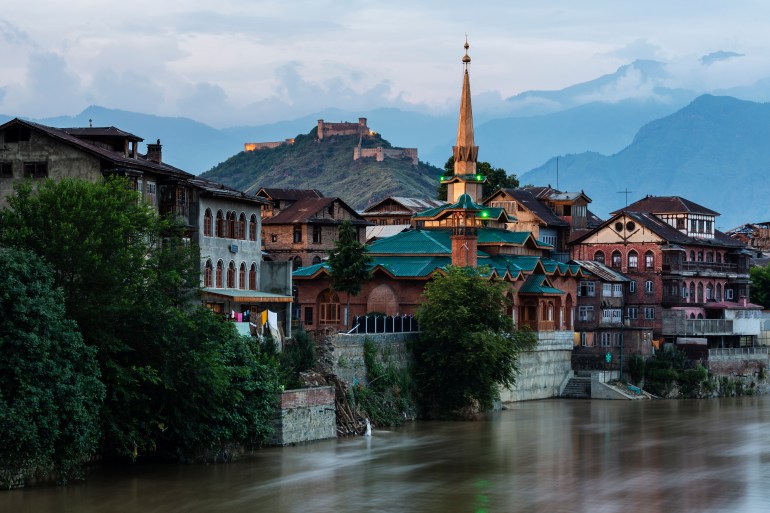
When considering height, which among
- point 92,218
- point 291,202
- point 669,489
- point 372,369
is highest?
point 291,202

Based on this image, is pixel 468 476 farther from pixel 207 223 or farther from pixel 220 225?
pixel 220 225

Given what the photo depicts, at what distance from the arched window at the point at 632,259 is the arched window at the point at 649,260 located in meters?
0.67

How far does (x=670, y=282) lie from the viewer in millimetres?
110062

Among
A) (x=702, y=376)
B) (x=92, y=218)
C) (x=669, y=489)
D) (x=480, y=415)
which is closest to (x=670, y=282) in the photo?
(x=702, y=376)

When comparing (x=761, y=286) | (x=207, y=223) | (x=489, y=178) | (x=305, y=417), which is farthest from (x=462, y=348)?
(x=761, y=286)

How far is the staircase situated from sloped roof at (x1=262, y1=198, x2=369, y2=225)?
89.5 feet

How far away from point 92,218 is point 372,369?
72.9 feet

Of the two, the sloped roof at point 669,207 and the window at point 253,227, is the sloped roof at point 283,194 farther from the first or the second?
the window at point 253,227

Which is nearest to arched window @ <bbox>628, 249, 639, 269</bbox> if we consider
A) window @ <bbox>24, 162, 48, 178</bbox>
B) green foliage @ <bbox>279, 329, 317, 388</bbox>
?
green foliage @ <bbox>279, 329, 317, 388</bbox>

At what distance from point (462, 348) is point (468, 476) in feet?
64.5

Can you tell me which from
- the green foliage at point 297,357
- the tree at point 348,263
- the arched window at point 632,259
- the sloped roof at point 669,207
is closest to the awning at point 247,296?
the tree at point 348,263

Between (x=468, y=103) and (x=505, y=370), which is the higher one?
(x=468, y=103)

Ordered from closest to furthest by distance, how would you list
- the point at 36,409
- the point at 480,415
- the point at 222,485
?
the point at 36,409 → the point at 222,485 → the point at 480,415

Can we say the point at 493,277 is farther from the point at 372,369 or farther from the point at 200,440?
the point at 200,440
